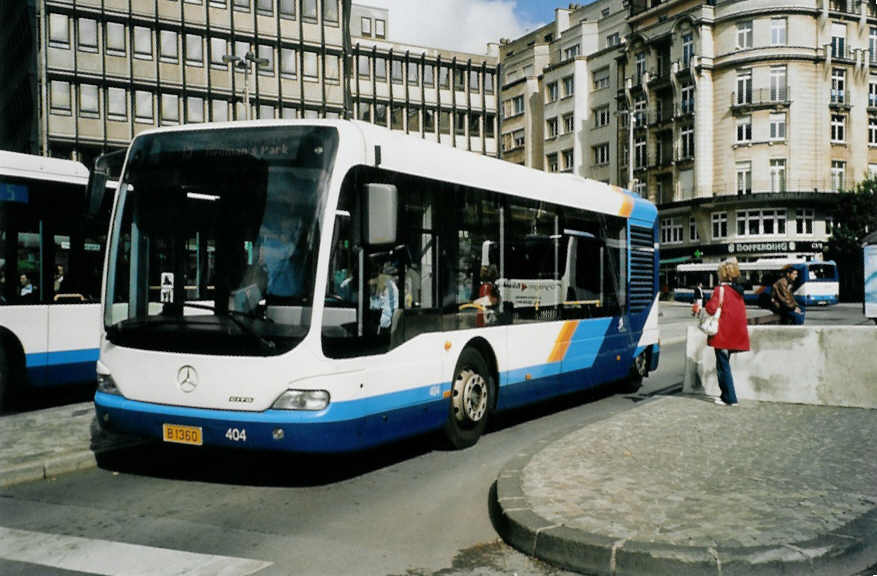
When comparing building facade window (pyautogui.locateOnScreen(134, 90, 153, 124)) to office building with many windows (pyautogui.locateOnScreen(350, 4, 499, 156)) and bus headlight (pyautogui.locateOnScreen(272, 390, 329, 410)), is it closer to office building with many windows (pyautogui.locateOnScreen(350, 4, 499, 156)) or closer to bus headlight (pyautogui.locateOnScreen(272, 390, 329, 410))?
office building with many windows (pyautogui.locateOnScreen(350, 4, 499, 156))

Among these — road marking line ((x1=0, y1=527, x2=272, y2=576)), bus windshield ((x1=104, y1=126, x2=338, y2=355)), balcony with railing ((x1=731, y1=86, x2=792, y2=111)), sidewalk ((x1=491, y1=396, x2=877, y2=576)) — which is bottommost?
road marking line ((x1=0, y1=527, x2=272, y2=576))

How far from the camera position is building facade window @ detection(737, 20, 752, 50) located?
60531 mm

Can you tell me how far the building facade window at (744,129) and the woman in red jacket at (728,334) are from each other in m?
54.4

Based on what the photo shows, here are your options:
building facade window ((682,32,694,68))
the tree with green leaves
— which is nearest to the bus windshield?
the tree with green leaves

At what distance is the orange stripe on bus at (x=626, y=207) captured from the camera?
1255 cm

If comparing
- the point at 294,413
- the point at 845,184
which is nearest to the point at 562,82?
the point at 845,184

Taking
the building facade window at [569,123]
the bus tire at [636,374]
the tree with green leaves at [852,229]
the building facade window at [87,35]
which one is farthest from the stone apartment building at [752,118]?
the bus tire at [636,374]

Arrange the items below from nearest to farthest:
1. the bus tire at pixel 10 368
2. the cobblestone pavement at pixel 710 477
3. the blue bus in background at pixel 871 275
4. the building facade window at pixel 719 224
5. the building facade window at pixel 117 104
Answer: the cobblestone pavement at pixel 710 477
the bus tire at pixel 10 368
the blue bus in background at pixel 871 275
the building facade window at pixel 117 104
the building facade window at pixel 719 224

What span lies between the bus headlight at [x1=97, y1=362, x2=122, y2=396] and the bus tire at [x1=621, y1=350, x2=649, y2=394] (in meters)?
7.81

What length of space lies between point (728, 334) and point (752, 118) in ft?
180

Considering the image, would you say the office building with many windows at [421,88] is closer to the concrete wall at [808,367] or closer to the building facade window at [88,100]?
the building facade window at [88,100]

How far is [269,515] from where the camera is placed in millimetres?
6207

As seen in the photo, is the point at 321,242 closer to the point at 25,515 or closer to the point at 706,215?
the point at 25,515

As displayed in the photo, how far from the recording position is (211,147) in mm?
7176
